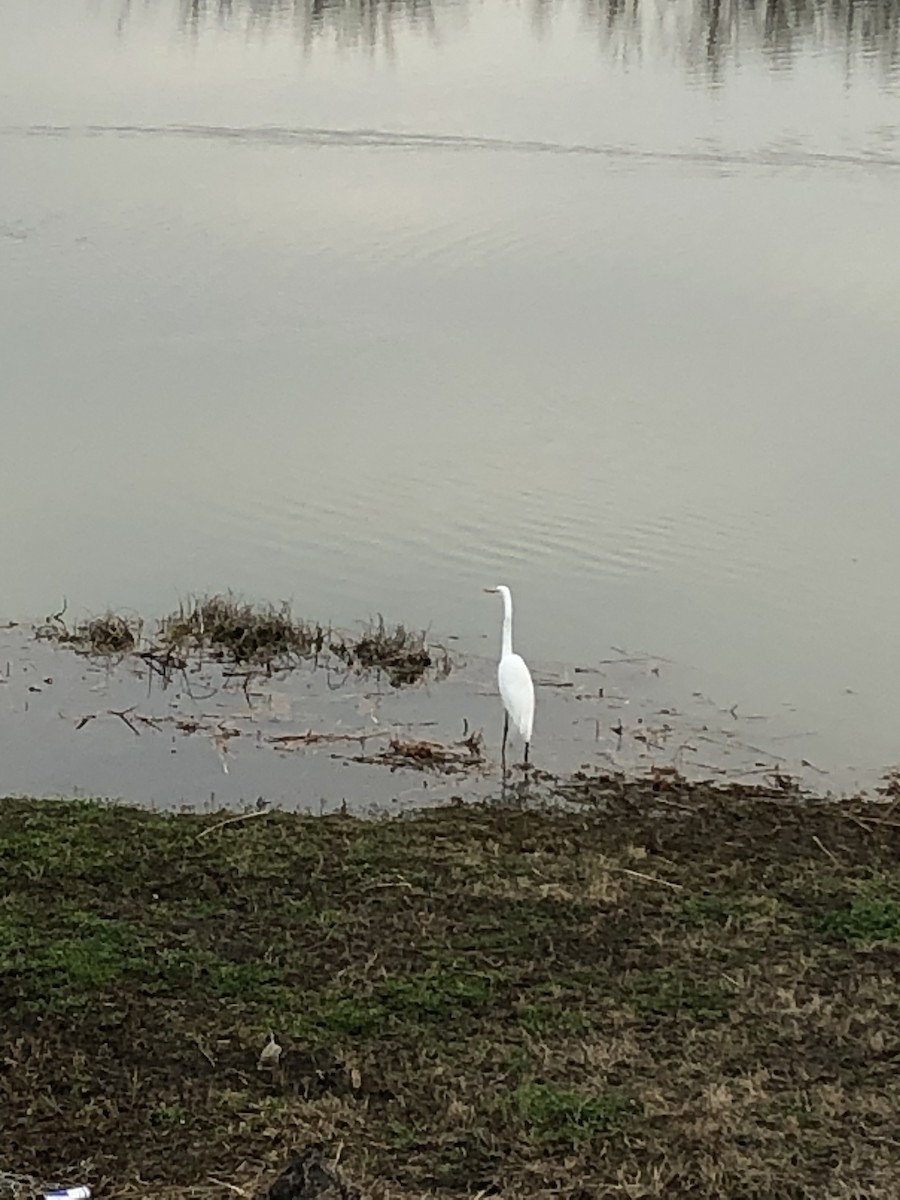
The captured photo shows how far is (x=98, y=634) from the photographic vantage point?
955cm

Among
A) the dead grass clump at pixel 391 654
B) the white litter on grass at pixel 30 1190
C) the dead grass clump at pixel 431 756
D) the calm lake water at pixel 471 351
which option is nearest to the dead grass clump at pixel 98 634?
the calm lake water at pixel 471 351

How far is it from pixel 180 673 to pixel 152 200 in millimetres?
12436

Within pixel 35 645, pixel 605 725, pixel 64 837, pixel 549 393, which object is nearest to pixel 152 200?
pixel 549 393

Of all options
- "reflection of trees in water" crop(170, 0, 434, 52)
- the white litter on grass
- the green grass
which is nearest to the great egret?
the green grass

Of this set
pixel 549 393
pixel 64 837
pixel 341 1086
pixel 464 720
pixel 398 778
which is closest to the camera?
pixel 341 1086

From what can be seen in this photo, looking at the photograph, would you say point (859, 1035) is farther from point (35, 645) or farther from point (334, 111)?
point (334, 111)

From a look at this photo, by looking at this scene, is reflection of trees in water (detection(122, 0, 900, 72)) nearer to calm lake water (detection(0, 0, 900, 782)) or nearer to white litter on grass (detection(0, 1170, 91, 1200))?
calm lake water (detection(0, 0, 900, 782))

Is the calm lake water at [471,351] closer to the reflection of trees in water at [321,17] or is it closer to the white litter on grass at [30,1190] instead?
the reflection of trees in water at [321,17]

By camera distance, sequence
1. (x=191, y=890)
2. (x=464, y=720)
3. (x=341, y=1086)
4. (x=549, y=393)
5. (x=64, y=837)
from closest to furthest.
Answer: (x=341, y=1086), (x=191, y=890), (x=64, y=837), (x=464, y=720), (x=549, y=393)

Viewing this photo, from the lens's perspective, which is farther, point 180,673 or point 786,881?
point 180,673

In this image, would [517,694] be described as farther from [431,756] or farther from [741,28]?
[741,28]

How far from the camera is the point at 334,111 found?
83.4 feet

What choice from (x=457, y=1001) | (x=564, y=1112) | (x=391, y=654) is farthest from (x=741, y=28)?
(x=564, y=1112)

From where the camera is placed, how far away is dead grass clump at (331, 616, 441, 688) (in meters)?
9.38
